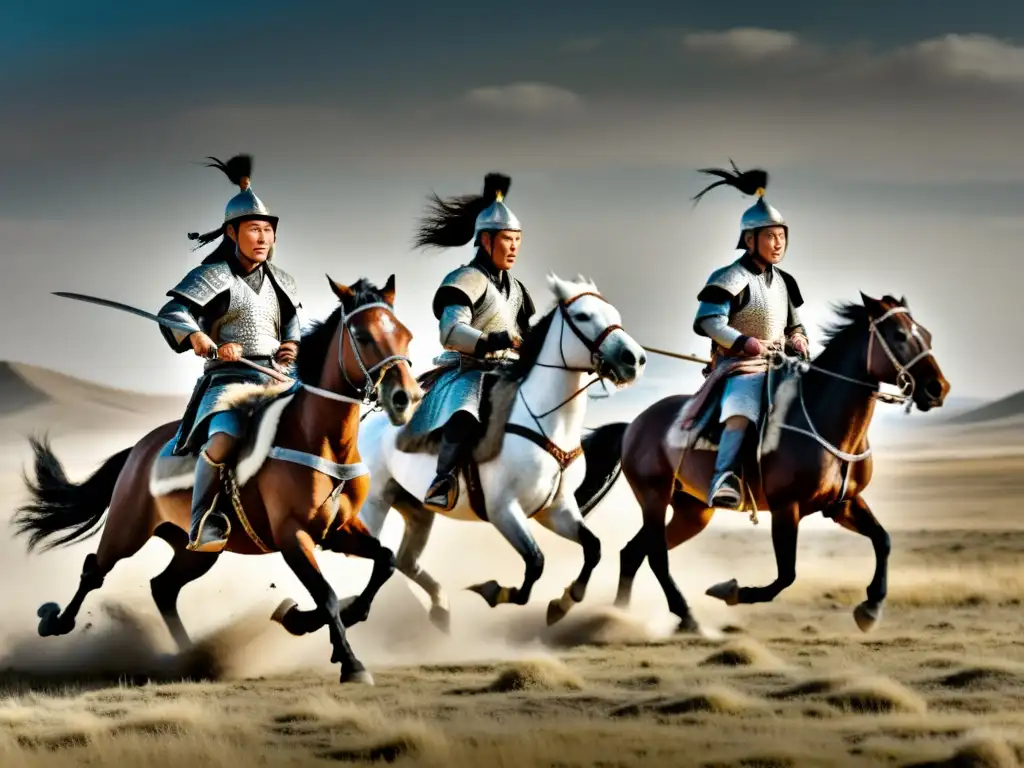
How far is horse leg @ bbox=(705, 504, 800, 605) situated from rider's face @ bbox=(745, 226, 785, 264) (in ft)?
7.21

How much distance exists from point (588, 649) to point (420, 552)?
1795mm

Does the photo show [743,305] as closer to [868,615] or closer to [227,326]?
[868,615]

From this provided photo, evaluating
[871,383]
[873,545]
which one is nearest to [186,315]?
[871,383]

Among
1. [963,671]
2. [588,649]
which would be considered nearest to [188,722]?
[588,649]

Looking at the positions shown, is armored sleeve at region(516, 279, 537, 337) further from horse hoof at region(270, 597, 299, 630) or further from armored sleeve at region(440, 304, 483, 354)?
horse hoof at region(270, 597, 299, 630)

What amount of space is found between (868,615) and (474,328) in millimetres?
3793

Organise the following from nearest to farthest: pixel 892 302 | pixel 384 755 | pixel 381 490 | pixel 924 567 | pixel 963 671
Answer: pixel 384 755 < pixel 963 671 < pixel 892 302 < pixel 381 490 < pixel 924 567

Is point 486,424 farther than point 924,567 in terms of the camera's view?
No

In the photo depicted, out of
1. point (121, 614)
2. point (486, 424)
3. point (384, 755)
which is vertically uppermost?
point (486, 424)

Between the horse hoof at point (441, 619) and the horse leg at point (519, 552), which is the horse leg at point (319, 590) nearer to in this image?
the horse leg at point (519, 552)

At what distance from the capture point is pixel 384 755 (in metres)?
11.4

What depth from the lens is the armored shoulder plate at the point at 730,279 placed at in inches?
A: 623

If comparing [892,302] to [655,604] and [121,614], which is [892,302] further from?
[121,614]

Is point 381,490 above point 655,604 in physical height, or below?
above
